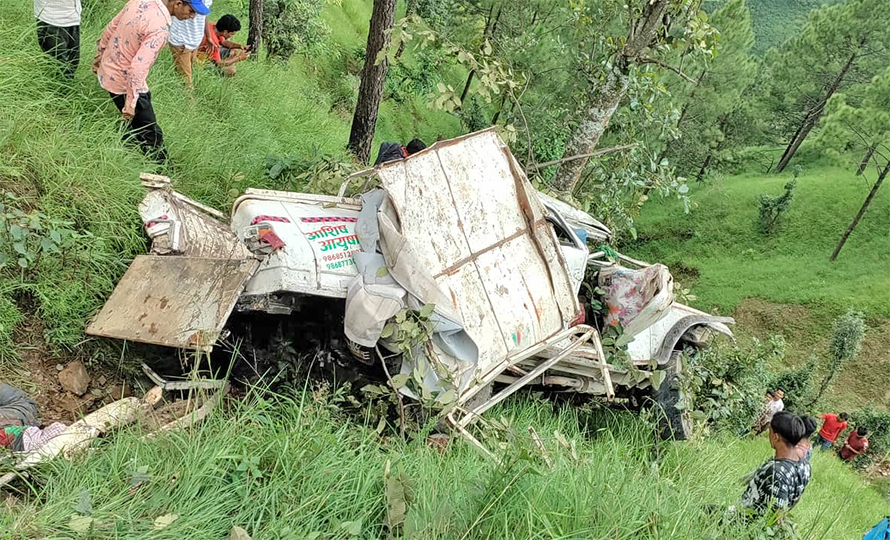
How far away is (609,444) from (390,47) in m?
3.65

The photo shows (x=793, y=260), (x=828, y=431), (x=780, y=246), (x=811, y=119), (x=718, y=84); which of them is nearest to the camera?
(x=828, y=431)

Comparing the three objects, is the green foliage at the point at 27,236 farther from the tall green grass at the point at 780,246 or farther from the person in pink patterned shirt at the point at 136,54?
the tall green grass at the point at 780,246

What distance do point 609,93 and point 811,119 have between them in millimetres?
24946

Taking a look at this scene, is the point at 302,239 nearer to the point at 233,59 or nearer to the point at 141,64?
the point at 141,64

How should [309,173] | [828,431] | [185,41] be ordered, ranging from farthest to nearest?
[828,431], [185,41], [309,173]

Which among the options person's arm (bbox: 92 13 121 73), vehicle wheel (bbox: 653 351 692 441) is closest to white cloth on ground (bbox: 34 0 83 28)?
person's arm (bbox: 92 13 121 73)

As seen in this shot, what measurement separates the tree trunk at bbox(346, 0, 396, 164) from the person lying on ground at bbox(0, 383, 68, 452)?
4023mm

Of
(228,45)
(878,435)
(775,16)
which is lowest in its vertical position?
(878,435)

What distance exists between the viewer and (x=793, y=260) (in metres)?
21.3

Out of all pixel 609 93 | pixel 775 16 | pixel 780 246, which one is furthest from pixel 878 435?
pixel 775 16

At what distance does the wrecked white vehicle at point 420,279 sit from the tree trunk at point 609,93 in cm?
186

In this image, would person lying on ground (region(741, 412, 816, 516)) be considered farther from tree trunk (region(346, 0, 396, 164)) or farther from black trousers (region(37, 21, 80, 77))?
black trousers (region(37, 21, 80, 77))

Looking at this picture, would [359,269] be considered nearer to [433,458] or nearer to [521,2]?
[433,458]

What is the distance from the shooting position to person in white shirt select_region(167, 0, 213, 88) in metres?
5.57
